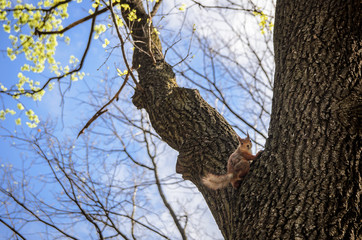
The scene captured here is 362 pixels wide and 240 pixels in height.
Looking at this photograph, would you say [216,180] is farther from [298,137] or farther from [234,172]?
[298,137]

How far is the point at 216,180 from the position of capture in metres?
2.39

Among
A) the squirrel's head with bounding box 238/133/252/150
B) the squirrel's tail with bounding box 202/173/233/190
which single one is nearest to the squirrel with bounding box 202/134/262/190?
the squirrel's tail with bounding box 202/173/233/190

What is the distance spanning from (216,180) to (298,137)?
665 mm

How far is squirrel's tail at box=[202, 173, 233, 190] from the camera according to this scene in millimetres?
2322

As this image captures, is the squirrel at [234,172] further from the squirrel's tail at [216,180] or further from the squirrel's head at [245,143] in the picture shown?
the squirrel's head at [245,143]

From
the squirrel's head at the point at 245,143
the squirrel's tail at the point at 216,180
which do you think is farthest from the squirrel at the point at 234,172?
the squirrel's head at the point at 245,143

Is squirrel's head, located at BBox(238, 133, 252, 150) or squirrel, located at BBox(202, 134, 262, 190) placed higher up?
squirrel's head, located at BBox(238, 133, 252, 150)

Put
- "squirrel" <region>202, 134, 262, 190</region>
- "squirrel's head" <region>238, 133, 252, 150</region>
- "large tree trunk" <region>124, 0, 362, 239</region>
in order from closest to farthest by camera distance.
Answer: "large tree trunk" <region>124, 0, 362, 239</region>
"squirrel" <region>202, 134, 262, 190</region>
"squirrel's head" <region>238, 133, 252, 150</region>

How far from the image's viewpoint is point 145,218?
194 inches

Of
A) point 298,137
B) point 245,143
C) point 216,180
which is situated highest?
point 245,143

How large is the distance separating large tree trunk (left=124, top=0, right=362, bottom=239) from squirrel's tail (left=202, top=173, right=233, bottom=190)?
0.06 metres

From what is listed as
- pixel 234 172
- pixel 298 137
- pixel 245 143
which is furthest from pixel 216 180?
pixel 298 137

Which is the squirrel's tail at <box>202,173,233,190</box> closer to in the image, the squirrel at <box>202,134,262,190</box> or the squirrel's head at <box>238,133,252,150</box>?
the squirrel at <box>202,134,262,190</box>

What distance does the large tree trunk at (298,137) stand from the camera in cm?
190
